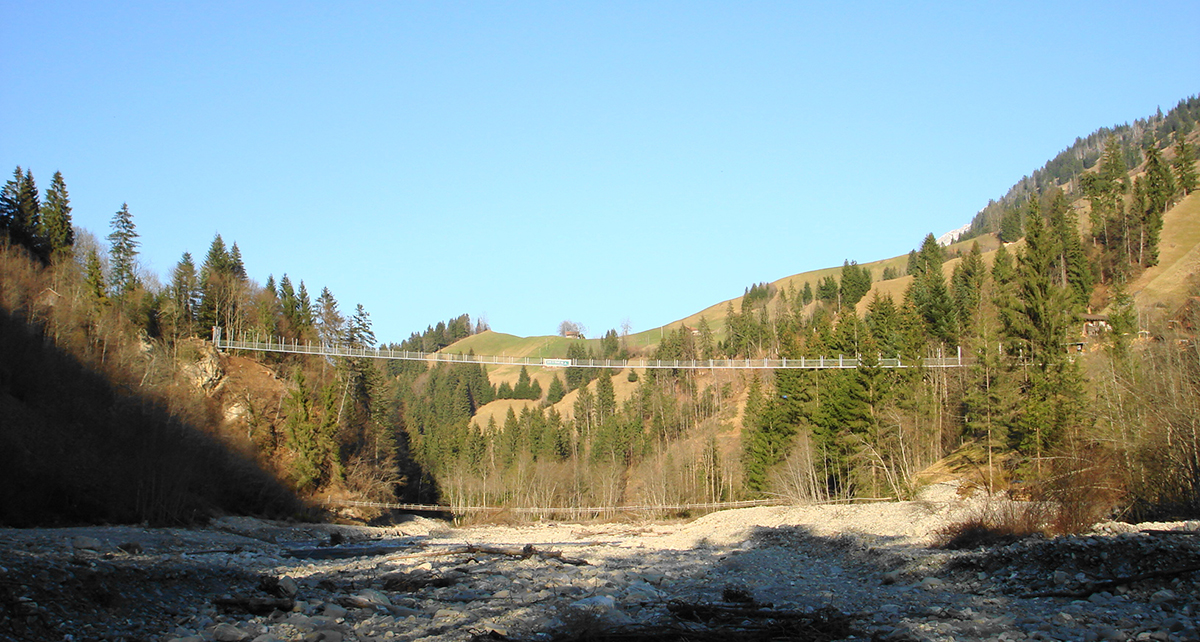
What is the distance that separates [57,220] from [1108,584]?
80.1 meters

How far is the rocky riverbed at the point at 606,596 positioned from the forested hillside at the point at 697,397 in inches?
192

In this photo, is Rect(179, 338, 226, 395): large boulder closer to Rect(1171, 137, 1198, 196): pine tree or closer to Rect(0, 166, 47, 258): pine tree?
Rect(0, 166, 47, 258): pine tree

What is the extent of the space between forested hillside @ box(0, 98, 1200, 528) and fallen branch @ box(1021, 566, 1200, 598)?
6.25 metres

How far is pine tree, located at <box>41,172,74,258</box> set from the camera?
6556cm

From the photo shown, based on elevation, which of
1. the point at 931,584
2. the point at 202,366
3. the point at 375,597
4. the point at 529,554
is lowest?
the point at 529,554

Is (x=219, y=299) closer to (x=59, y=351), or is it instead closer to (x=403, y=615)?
(x=59, y=351)

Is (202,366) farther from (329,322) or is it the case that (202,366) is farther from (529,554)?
(529,554)

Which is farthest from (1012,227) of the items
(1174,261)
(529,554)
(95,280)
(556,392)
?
(529,554)

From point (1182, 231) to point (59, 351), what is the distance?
125m

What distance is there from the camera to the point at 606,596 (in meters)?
13.0

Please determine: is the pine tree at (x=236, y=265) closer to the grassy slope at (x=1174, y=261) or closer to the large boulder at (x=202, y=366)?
the large boulder at (x=202, y=366)

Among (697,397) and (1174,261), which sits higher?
(1174,261)

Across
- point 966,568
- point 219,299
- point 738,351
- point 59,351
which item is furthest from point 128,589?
point 738,351

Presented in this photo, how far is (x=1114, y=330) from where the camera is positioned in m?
42.9
